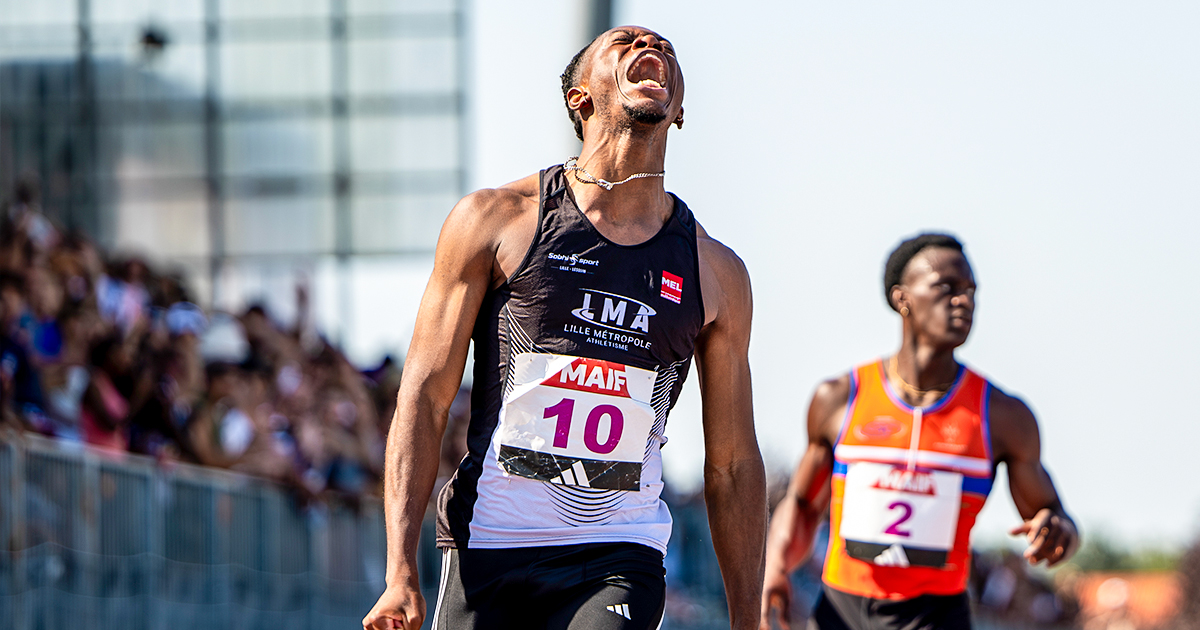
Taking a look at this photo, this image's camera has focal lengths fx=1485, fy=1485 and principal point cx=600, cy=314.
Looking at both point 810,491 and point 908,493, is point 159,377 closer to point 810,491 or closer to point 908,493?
point 810,491

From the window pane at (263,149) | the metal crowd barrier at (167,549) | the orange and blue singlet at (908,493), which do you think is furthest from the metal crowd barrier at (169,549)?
the window pane at (263,149)

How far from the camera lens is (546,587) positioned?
13.0 ft

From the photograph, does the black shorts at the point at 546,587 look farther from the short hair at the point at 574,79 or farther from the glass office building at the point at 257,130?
the glass office building at the point at 257,130

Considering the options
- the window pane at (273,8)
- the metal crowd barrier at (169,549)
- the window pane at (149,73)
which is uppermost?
the window pane at (273,8)

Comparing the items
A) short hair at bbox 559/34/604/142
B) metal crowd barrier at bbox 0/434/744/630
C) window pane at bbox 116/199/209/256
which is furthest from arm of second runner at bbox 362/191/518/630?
window pane at bbox 116/199/209/256

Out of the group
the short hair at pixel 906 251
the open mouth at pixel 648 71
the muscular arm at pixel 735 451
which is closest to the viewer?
the open mouth at pixel 648 71

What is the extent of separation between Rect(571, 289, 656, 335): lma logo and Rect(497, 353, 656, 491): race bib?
107 millimetres

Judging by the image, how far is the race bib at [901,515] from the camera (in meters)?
5.96

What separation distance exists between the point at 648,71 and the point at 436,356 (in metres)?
0.98

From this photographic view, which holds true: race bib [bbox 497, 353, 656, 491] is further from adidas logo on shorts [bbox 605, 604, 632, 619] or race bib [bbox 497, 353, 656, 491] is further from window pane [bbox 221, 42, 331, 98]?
window pane [bbox 221, 42, 331, 98]

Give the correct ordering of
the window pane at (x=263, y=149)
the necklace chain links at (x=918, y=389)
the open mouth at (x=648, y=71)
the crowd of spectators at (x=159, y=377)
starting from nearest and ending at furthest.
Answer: the open mouth at (x=648, y=71) → the necklace chain links at (x=918, y=389) → the crowd of spectators at (x=159, y=377) → the window pane at (x=263, y=149)

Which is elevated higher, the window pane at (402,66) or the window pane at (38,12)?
the window pane at (38,12)

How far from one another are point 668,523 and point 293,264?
16.8m

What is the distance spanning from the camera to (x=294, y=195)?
20.7 m
